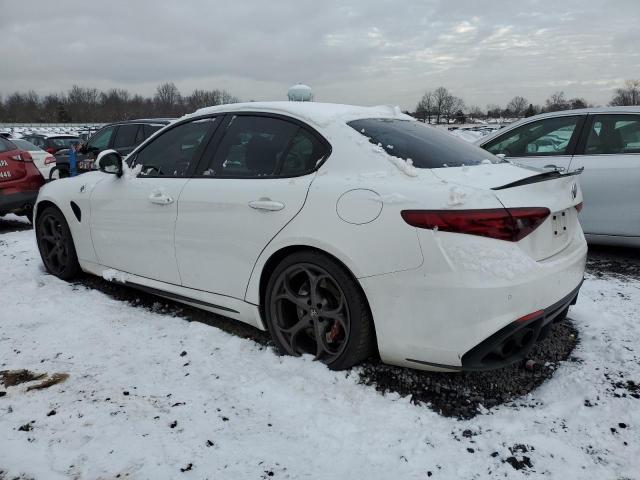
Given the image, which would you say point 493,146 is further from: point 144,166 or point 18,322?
point 18,322

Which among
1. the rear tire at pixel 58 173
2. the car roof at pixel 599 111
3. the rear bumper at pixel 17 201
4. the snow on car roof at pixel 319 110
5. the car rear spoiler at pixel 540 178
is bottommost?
the rear bumper at pixel 17 201

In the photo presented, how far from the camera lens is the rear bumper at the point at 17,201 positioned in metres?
7.12

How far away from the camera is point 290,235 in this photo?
276 cm

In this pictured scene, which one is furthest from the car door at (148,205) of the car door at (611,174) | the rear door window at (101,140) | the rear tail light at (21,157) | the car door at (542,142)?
the rear door window at (101,140)

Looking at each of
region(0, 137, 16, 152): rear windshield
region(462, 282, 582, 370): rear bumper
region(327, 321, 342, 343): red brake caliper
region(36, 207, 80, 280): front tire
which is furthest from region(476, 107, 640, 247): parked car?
region(0, 137, 16, 152): rear windshield

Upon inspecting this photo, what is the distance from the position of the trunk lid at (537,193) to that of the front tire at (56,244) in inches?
135

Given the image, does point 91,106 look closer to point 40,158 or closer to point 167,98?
point 167,98

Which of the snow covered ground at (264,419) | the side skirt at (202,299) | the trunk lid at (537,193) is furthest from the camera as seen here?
the side skirt at (202,299)

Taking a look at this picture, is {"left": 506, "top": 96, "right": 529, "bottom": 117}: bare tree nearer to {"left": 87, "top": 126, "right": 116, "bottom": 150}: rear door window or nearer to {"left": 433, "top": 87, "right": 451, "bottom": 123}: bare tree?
{"left": 433, "top": 87, "right": 451, "bottom": 123}: bare tree

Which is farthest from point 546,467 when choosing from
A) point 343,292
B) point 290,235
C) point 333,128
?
point 333,128

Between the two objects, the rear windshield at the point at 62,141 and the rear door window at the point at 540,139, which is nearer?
the rear door window at the point at 540,139

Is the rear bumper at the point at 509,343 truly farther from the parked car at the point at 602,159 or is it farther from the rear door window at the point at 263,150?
the parked car at the point at 602,159

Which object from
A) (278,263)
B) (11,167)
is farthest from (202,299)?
(11,167)

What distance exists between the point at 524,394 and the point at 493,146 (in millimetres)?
3697
